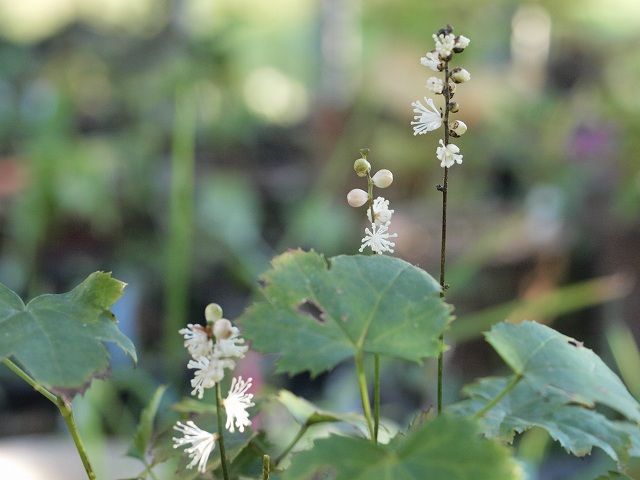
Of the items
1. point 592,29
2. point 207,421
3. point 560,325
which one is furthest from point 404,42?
point 207,421

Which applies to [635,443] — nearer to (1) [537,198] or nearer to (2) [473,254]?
(2) [473,254]

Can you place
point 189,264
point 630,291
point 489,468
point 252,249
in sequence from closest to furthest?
point 489,468
point 630,291
point 189,264
point 252,249

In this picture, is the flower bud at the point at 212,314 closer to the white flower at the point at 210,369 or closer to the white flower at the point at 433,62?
the white flower at the point at 210,369

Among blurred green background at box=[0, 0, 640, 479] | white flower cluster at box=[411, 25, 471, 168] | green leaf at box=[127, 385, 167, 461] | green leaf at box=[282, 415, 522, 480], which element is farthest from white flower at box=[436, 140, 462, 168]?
blurred green background at box=[0, 0, 640, 479]

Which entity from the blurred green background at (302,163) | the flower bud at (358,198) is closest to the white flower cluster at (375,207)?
the flower bud at (358,198)

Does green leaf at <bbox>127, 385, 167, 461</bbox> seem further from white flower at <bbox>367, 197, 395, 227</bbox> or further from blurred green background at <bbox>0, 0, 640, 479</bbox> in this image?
blurred green background at <bbox>0, 0, 640, 479</bbox>

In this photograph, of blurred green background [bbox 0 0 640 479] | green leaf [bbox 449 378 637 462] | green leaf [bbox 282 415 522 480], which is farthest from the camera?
blurred green background [bbox 0 0 640 479]

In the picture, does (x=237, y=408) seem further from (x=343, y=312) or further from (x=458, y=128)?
(x=458, y=128)
